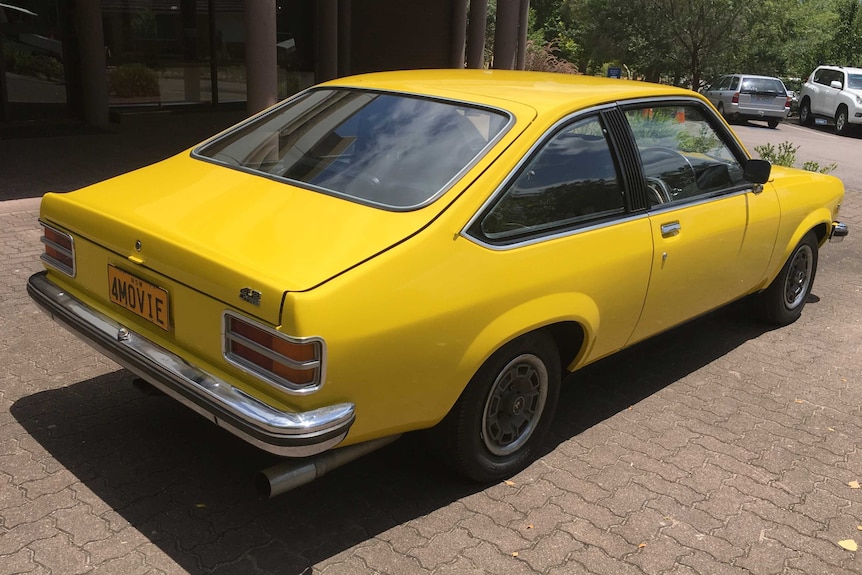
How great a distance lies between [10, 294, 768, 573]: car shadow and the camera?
120 inches

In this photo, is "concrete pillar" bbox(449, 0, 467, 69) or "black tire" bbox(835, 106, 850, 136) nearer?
"concrete pillar" bbox(449, 0, 467, 69)

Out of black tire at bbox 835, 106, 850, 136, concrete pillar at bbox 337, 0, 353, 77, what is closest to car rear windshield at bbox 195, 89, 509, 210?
Answer: concrete pillar at bbox 337, 0, 353, 77

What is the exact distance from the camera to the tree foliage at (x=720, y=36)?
28656 millimetres

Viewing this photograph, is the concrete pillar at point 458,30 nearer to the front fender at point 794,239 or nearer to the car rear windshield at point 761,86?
the car rear windshield at point 761,86

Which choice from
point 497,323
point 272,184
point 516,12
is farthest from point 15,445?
point 516,12

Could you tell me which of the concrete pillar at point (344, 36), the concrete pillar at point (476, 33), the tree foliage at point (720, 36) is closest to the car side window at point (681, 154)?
the concrete pillar at point (476, 33)

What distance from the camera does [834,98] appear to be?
22.8 m

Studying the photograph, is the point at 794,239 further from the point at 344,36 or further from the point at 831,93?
the point at 831,93

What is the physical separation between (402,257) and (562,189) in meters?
1.05

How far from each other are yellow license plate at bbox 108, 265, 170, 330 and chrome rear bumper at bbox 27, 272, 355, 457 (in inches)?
3.6

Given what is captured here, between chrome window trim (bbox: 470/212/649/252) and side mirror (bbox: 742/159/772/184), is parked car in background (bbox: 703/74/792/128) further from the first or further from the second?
chrome window trim (bbox: 470/212/649/252)

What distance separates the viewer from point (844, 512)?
3537mm

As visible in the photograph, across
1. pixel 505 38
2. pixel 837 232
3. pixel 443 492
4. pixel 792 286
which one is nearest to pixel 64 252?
pixel 443 492

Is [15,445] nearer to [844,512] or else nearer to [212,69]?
[844,512]
